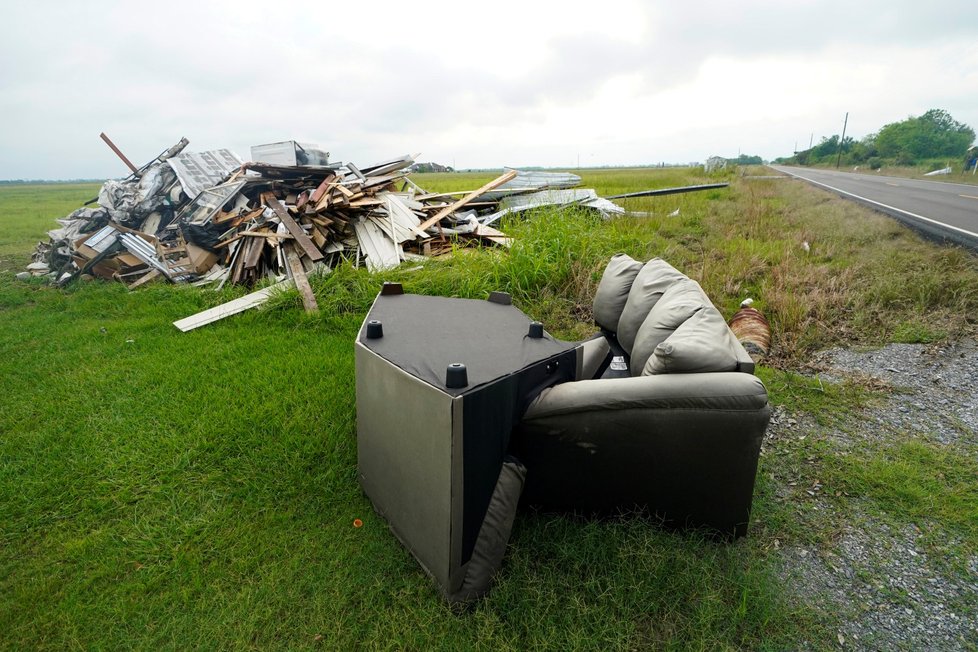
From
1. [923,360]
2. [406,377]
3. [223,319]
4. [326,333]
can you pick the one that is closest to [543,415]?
[406,377]

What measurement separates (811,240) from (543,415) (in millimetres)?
7228

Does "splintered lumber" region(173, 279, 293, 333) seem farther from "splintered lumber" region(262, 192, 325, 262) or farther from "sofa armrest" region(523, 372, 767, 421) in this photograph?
"sofa armrest" region(523, 372, 767, 421)

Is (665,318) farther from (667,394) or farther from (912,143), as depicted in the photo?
(912,143)

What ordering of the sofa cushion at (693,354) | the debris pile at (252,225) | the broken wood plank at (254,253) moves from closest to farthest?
the sofa cushion at (693,354)
the broken wood plank at (254,253)
the debris pile at (252,225)

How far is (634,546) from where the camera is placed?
2035 millimetres

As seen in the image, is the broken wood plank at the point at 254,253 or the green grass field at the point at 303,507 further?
the broken wood plank at the point at 254,253

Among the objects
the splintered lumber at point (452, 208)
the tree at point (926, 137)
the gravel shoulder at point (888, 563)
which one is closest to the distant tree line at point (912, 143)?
the tree at point (926, 137)

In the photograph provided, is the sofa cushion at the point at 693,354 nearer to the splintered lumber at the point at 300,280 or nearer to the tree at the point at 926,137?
the splintered lumber at the point at 300,280

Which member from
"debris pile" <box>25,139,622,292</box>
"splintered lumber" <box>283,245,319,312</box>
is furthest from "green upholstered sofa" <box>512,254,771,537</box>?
"debris pile" <box>25,139,622,292</box>

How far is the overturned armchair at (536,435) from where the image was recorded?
5.71ft

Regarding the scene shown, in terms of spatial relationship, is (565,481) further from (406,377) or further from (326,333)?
(326,333)

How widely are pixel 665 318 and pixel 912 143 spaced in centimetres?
6429

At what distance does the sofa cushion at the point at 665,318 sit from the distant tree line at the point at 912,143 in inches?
1989

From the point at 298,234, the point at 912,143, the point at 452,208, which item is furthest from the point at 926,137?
the point at 298,234
